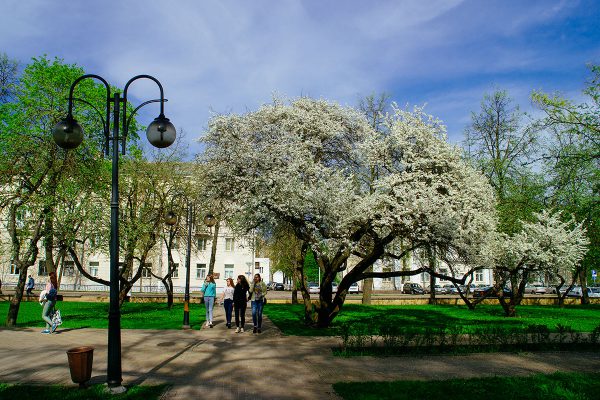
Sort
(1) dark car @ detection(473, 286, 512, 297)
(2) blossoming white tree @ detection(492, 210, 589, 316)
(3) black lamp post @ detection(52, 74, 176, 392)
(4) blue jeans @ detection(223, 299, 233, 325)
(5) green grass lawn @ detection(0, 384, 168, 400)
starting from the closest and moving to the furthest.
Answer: (5) green grass lawn @ detection(0, 384, 168, 400) → (3) black lamp post @ detection(52, 74, 176, 392) → (4) blue jeans @ detection(223, 299, 233, 325) → (2) blossoming white tree @ detection(492, 210, 589, 316) → (1) dark car @ detection(473, 286, 512, 297)

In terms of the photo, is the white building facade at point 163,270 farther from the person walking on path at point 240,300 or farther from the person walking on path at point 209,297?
the person walking on path at point 240,300

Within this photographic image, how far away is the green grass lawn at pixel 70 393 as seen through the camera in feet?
25.2

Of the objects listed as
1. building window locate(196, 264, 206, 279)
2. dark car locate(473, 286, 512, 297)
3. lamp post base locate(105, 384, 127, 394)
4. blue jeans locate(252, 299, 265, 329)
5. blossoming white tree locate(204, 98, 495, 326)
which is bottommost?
dark car locate(473, 286, 512, 297)

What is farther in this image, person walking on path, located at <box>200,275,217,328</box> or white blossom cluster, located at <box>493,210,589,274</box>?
white blossom cluster, located at <box>493,210,589,274</box>

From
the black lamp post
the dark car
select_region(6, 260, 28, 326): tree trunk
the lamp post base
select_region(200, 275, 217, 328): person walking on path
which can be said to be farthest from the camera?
the dark car

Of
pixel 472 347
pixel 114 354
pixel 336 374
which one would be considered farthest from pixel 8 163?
pixel 472 347

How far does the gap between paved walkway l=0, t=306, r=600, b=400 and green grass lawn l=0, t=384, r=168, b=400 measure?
40 cm

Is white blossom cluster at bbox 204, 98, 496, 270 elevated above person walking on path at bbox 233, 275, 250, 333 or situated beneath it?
elevated above

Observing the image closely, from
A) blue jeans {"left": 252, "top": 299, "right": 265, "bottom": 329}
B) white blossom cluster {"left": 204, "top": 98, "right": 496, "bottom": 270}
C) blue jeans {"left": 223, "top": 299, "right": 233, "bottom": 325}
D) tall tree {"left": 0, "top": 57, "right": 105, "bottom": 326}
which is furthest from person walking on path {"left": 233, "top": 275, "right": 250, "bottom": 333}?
tall tree {"left": 0, "top": 57, "right": 105, "bottom": 326}

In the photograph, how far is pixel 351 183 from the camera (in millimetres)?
16469

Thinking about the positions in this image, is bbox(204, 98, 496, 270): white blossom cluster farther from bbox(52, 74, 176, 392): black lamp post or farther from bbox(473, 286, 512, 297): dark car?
bbox(473, 286, 512, 297): dark car

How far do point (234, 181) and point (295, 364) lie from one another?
8.88 m

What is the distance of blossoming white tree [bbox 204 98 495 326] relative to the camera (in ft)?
50.8

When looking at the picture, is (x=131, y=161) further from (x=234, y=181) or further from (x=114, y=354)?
(x=114, y=354)
